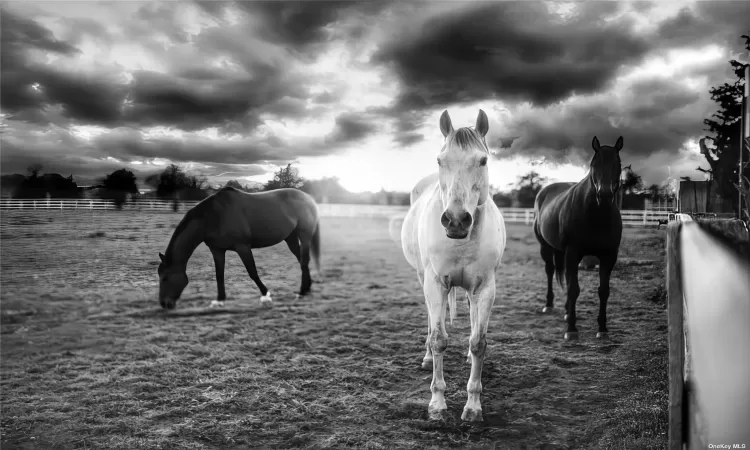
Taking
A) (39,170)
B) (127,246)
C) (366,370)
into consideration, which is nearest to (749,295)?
(366,370)

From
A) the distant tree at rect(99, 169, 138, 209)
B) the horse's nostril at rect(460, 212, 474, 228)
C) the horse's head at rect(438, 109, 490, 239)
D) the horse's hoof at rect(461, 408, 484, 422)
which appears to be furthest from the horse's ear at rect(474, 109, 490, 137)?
the distant tree at rect(99, 169, 138, 209)

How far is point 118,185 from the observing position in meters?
4.36

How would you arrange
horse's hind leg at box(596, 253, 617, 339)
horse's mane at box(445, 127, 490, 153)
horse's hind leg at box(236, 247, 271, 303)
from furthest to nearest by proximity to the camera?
1. horse's hind leg at box(236, 247, 271, 303)
2. horse's hind leg at box(596, 253, 617, 339)
3. horse's mane at box(445, 127, 490, 153)

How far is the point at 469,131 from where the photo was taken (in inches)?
92.5

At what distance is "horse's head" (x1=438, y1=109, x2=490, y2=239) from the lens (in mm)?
2139

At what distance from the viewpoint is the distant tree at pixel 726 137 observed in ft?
12.4

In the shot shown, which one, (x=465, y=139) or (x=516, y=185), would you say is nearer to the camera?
(x=465, y=139)

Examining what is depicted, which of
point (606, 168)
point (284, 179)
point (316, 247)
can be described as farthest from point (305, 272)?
point (606, 168)

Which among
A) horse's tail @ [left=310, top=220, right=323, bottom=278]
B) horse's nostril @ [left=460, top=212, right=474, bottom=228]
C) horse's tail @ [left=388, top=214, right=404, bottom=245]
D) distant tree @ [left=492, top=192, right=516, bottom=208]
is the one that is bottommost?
horse's tail @ [left=310, top=220, right=323, bottom=278]

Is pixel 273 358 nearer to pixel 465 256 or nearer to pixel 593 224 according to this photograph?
pixel 465 256

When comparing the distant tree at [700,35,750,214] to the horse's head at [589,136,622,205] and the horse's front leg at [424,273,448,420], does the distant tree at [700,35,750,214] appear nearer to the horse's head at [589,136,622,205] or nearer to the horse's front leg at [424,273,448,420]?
the horse's head at [589,136,622,205]

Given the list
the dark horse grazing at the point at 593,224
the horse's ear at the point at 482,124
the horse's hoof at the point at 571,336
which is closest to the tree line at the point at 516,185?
the dark horse grazing at the point at 593,224

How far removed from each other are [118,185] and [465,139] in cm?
410

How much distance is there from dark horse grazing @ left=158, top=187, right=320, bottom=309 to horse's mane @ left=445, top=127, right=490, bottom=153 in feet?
→ 9.09
